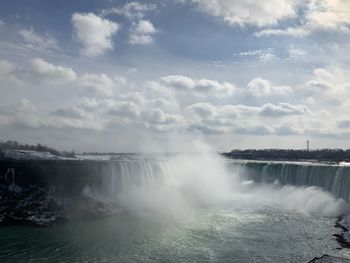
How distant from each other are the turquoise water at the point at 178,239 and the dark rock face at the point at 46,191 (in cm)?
180

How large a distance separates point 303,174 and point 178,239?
73.1 ft

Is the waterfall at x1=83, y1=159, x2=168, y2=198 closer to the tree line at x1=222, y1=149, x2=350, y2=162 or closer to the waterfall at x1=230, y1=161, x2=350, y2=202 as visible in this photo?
the waterfall at x1=230, y1=161, x2=350, y2=202

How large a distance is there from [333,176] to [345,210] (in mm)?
5030

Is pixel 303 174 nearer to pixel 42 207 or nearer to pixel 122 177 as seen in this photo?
pixel 122 177

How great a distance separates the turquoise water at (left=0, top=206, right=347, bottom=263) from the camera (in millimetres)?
20938

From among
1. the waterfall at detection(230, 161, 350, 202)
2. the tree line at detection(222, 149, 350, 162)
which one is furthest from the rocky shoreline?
the tree line at detection(222, 149, 350, 162)

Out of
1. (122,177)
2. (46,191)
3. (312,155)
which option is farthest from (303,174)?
(312,155)

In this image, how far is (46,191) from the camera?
35875 millimetres

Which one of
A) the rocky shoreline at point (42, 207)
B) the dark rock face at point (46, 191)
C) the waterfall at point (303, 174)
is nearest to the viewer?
the rocky shoreline at point (42, 207)

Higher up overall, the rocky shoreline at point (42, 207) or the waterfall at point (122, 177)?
the waterfall at point (122, 177)

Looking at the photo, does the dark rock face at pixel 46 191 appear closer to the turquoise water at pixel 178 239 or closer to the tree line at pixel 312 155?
the turquoise water at pixel 178 239

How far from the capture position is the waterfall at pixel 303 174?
35.8m

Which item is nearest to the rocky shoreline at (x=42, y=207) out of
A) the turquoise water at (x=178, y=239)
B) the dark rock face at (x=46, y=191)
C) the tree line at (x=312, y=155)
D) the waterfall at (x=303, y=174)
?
the dark rock face at (x=46, y=191)

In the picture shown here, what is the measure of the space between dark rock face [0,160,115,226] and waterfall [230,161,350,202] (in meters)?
20.8
